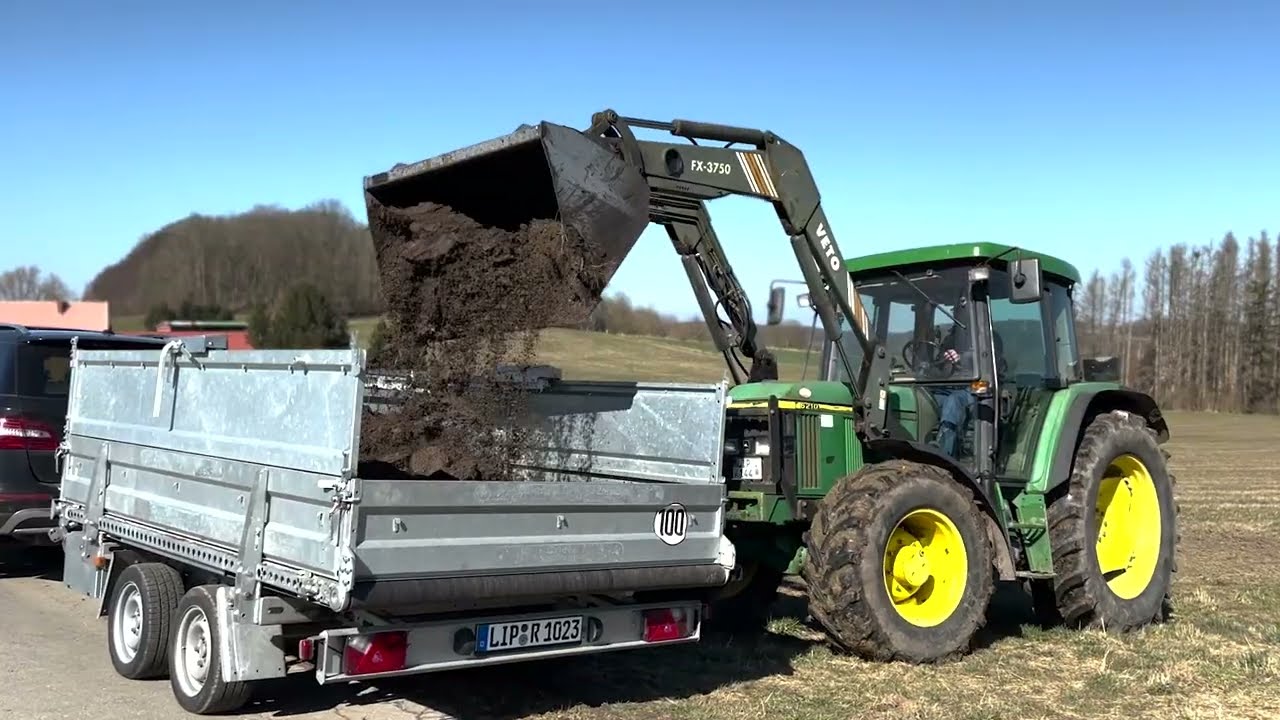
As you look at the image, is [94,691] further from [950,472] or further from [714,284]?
[950,472]

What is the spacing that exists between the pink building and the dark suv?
4063cm

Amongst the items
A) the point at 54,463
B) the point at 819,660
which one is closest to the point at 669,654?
the point at 819,660

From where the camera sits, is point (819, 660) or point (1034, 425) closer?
point (819, 660)

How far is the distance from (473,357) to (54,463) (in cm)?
378

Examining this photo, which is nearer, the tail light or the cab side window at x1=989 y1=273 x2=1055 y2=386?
the cab side window at x1=989 y1=273 x2=1055 y2=386

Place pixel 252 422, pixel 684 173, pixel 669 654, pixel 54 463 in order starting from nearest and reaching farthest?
pixel 252 422, pixel 684 173, pixel 669 654, pixel 54 463

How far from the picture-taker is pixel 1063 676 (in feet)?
19.3

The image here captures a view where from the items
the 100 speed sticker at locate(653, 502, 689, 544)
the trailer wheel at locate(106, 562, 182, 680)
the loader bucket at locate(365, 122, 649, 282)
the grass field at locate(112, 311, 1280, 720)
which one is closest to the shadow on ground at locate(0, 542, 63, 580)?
the trailer wheel at locate(106, 562, 182, 680)

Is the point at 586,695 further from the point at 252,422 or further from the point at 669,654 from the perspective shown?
the point at 252,422

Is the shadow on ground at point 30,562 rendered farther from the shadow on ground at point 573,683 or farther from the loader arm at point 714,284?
the loader arm at point 714,284

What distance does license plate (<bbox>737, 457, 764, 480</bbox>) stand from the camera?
20.3ft

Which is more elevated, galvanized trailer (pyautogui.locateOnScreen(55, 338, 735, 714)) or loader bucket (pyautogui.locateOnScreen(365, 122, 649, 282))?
loader bucket (pyautogui.locateOnScreen(365, 122, 649, 282))

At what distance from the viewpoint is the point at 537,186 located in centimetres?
575

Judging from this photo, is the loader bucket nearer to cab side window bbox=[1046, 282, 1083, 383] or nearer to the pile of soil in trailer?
the pile of soil in trailer
